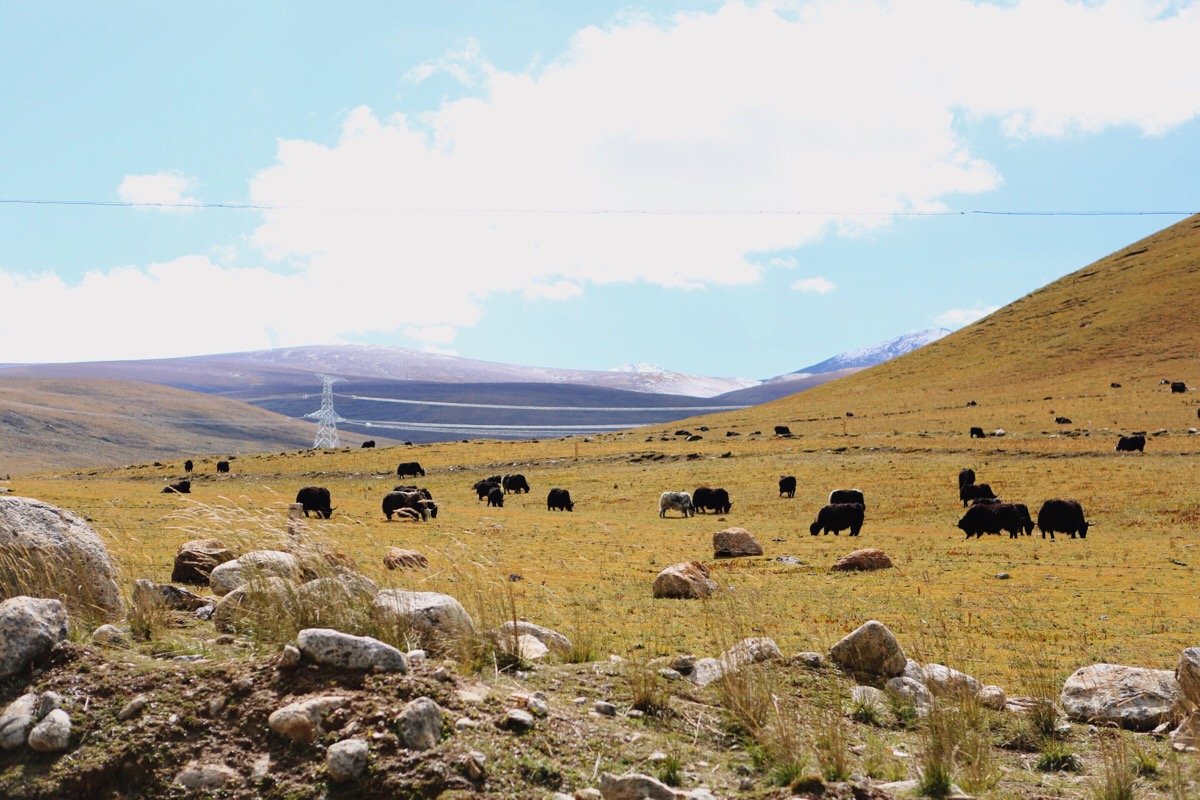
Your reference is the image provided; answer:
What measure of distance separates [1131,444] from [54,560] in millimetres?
43678

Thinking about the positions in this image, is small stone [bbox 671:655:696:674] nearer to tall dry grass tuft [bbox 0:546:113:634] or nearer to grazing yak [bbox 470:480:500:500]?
tall dry grass tuft [bbox 0:546:113:634]

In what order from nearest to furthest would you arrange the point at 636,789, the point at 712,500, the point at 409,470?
1. the point at 636,789
2. the point at 712,500
3. the point at 409,470

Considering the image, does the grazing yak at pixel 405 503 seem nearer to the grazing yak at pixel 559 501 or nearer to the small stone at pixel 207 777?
the grazing yak at pixel 559 501

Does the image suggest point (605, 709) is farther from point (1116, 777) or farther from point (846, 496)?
point (846, 496)

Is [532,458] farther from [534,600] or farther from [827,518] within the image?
[534,600]

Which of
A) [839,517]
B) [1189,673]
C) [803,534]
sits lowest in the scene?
[803,534]

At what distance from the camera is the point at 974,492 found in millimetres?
31734

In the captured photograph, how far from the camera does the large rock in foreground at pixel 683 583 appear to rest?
44.3 feet

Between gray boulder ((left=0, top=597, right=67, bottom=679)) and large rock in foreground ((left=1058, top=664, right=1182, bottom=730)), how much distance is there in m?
8.39

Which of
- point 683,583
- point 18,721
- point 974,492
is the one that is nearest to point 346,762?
point 18,721

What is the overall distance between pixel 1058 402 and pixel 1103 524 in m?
39.4

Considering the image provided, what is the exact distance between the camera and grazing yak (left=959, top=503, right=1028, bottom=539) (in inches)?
1035

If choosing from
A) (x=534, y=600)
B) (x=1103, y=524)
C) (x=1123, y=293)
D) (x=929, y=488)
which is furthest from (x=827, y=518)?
(x=1123, y=293)

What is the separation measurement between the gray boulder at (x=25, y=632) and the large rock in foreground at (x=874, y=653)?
6.64 meters
